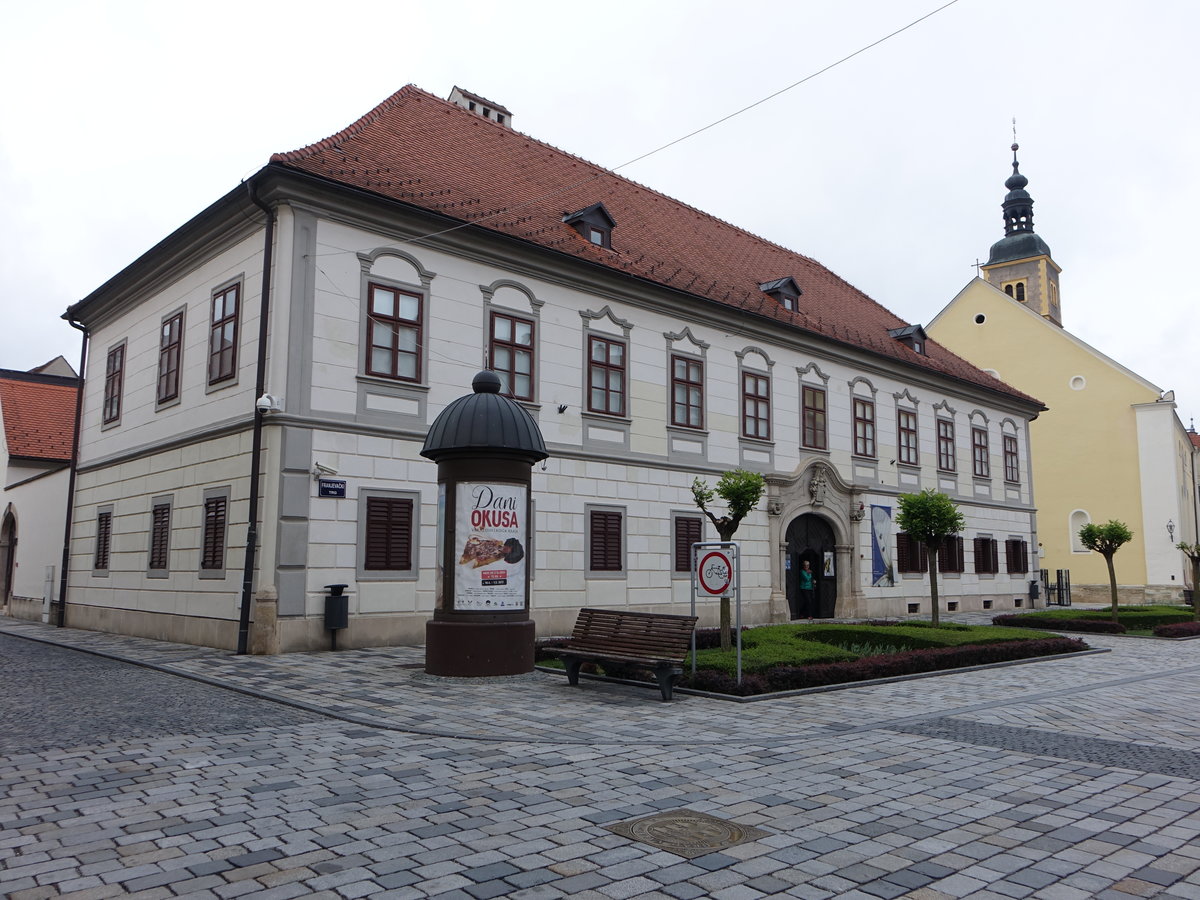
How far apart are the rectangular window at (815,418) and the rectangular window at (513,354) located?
9904mm

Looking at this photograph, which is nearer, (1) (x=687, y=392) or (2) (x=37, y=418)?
(1) (x=687, y=392)

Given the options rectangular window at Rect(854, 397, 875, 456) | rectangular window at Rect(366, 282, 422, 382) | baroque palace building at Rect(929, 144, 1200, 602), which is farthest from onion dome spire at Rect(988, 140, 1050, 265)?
rectangular window at Rect(366, 282, 422, 382)

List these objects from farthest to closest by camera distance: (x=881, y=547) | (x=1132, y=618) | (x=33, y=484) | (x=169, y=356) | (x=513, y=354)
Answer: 1. (x=881, y=547)
2. (x=33, y=484)
3. (x=1132, y=618)
4. (x=169, y=356)
5. (x=513, y=354)

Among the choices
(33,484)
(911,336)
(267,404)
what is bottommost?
(33,484)

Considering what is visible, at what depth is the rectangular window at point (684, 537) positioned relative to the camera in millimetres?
22297

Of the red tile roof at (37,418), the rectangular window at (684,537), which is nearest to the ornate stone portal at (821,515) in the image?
the rectangular window at (684,537)

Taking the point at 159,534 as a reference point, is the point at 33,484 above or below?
above

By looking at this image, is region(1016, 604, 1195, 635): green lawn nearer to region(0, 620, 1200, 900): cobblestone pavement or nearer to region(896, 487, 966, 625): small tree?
region(896, 487, 966, 625): small tree

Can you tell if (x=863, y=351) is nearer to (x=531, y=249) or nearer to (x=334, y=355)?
(x=531, y=249)

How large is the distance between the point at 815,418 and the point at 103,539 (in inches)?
749

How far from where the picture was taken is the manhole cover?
→ 522 cm

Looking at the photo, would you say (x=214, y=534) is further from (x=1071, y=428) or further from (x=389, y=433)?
(x=1071, y=428)

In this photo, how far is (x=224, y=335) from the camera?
18.3m

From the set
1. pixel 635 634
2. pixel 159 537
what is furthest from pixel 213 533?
pixel 635 634
